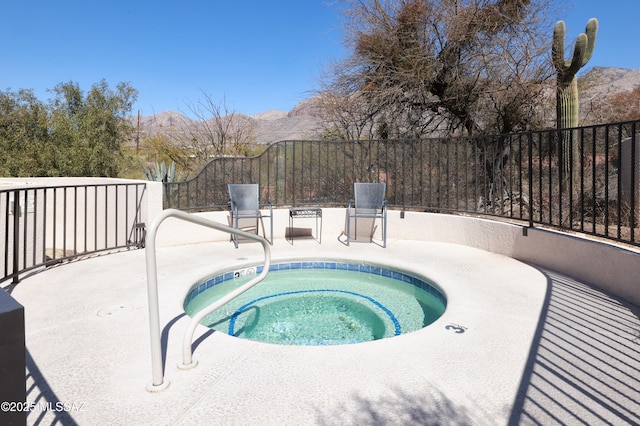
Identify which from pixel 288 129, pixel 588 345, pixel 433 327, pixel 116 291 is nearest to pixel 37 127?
pixel 116 291

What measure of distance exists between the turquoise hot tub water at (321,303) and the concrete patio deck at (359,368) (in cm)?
49

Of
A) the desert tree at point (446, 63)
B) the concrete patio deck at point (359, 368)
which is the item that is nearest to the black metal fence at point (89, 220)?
the concrete patio deck at point (359, 368)

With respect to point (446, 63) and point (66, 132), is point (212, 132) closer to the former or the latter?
point (66, 132)

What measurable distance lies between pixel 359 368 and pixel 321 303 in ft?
6.31

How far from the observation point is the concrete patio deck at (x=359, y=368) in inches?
65.6

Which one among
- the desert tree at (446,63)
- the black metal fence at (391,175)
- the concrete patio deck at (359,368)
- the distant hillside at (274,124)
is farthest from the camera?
the distant hillside at (274,124)

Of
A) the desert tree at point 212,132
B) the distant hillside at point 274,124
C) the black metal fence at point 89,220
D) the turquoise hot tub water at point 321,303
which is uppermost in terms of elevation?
the distant hillside at point 274,124

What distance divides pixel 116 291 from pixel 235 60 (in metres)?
22.4

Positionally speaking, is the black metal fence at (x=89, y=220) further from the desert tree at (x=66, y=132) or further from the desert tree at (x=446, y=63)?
the desert tree at (x=446, y=63)

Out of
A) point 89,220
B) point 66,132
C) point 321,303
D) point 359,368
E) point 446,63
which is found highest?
point 446,63

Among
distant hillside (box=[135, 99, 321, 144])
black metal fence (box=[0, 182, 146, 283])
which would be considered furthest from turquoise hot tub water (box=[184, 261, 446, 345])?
distant hillside (box=[135, 99, 321, 144])

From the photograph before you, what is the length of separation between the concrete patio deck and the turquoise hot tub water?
49 cm

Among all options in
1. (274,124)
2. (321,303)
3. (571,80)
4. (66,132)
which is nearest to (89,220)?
(321,303)

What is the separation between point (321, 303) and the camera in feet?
13.0
